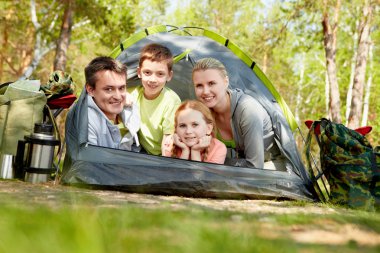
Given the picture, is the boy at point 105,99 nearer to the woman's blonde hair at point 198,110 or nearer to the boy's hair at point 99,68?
the boy's hair at point 99,68

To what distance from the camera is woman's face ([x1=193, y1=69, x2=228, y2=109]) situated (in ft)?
12.3

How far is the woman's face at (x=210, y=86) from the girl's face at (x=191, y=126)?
23cm

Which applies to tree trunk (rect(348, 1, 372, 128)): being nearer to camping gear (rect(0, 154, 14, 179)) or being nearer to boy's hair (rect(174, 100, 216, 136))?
boy's hair (rect(174, 100, 216, 136))

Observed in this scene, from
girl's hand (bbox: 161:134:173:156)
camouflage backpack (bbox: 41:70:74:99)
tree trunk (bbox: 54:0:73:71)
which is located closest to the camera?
girl's hand (bbox: 161:134:173:156)

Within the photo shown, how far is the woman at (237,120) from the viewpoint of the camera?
366cm

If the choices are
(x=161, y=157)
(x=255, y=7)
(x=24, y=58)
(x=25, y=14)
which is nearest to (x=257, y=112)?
(x=161, y=157)

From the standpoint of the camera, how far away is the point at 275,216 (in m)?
2.07

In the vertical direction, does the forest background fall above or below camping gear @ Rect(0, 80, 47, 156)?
above

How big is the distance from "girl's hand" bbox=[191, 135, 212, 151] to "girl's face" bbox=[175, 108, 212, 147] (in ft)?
0.07

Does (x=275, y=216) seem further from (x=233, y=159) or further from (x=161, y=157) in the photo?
(x=233, y=159)

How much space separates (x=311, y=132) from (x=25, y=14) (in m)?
15.3

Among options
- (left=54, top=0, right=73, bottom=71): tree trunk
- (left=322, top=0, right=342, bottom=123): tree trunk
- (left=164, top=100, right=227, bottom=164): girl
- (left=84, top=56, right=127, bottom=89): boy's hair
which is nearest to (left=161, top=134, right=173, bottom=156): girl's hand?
(left=164, top=100, right=227, bottom=164): girl

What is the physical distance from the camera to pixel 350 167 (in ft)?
11.0

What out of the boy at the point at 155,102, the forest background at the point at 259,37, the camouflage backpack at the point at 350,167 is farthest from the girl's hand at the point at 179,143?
the forest background at the point at 259,37
